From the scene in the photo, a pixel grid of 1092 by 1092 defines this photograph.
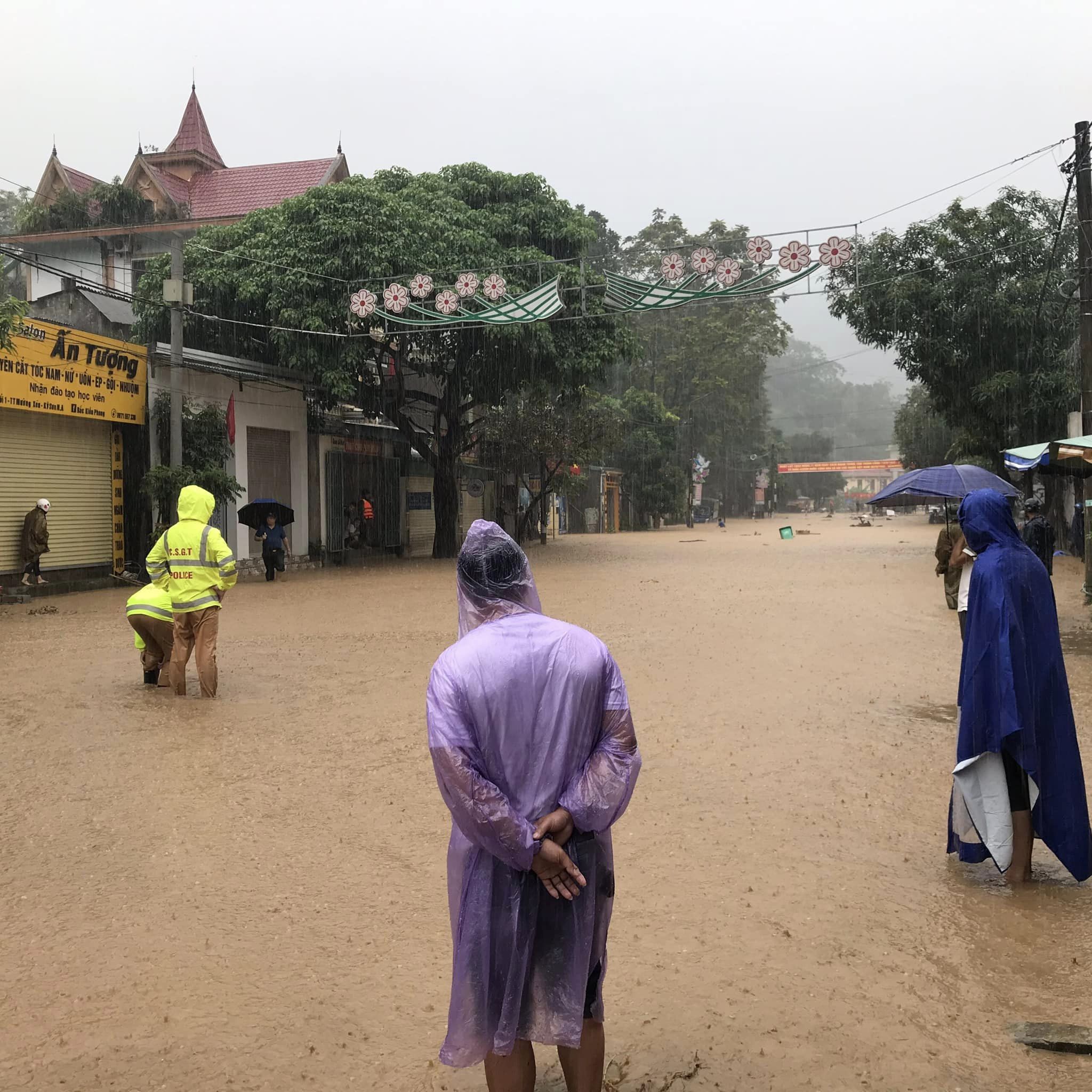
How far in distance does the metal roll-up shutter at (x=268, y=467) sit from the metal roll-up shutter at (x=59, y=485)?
11.7ft

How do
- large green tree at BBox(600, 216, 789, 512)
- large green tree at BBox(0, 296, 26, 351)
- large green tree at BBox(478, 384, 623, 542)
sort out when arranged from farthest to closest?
1. large green tree at BBox(600, 216, 789, 512)
2. large green tree at BBox(478, 384, 623, 542)
3. large green tree at BBox(0, 296, 26, 351)

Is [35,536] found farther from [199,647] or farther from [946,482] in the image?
[946,482]

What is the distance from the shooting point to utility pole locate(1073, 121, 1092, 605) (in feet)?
49.3

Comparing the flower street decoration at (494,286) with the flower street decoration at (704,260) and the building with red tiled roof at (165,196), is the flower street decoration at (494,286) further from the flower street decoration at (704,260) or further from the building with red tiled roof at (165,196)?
the building with red tiled roof at (165,196)

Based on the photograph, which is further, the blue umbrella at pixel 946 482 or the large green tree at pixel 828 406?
the large green tree at pixel 828 406

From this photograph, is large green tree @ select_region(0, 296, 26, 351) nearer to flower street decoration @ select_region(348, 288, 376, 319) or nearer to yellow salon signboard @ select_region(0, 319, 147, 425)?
yellow salon signboard @ select_region(0, 319, 147, 425)

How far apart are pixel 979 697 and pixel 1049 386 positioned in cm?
2243

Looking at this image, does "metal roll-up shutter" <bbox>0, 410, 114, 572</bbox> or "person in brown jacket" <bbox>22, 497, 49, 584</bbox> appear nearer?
"person in brown jacket" <bbox>22, 497, 49, 584</bbox>

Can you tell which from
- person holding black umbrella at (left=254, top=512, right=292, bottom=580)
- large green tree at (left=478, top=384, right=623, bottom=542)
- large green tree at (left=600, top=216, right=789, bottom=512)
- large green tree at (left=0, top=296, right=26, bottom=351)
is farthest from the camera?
large green tree at (left=600, top=216, right=789, bottom=512)

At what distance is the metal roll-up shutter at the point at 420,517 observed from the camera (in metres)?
31.3

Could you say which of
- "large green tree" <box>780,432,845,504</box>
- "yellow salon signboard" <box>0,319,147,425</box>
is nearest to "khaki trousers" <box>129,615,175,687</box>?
"yellow salon signboard" <box>0,319,147,425</box>

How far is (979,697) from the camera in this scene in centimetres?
447

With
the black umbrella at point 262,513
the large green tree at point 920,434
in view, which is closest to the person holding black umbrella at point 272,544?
the black umbrella at point 262,513

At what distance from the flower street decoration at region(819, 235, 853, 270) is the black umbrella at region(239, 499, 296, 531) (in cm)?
1076
